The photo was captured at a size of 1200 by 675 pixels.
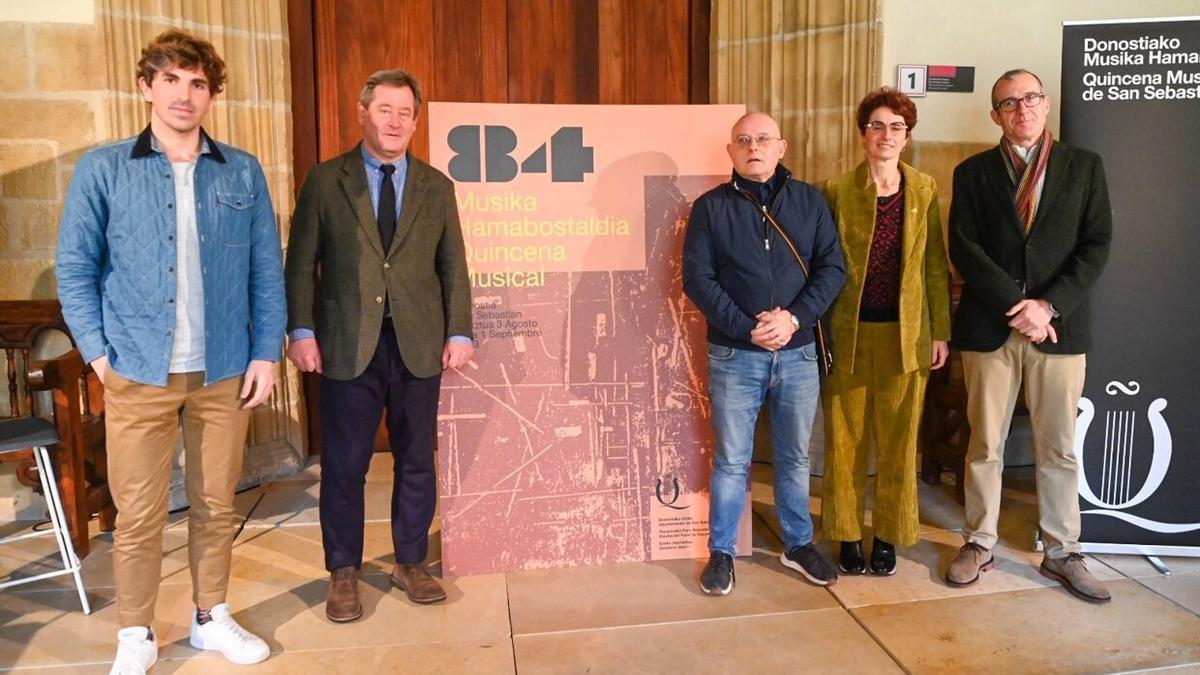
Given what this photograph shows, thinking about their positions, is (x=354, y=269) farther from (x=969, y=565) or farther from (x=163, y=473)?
(x=969, y=565)

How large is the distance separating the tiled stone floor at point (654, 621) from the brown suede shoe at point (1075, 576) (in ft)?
0.14

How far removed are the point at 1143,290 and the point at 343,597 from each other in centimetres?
299

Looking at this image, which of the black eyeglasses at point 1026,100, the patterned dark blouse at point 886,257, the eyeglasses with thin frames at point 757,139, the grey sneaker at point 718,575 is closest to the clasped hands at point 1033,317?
the patterned dark blouse at point 886,257

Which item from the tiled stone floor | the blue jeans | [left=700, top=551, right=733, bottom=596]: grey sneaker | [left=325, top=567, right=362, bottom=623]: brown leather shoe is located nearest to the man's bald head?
the blue jeans

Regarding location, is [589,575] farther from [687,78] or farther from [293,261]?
[687,78]

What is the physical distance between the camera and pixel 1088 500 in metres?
3.26

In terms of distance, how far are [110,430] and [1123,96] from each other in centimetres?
347

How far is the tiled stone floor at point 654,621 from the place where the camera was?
2.53 meters

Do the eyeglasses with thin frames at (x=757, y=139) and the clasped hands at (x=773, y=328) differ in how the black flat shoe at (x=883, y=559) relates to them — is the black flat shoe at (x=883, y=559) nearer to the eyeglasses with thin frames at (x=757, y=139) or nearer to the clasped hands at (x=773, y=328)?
the clasped hands at (x=773, y=328)

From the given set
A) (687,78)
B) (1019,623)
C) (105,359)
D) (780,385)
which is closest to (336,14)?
(687,78)

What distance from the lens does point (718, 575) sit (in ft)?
9.75

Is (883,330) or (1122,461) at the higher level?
(883,330)

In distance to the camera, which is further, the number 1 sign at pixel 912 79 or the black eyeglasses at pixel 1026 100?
the number 1 sign at pixel 912 79

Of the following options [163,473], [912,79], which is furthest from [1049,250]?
[163,473]
